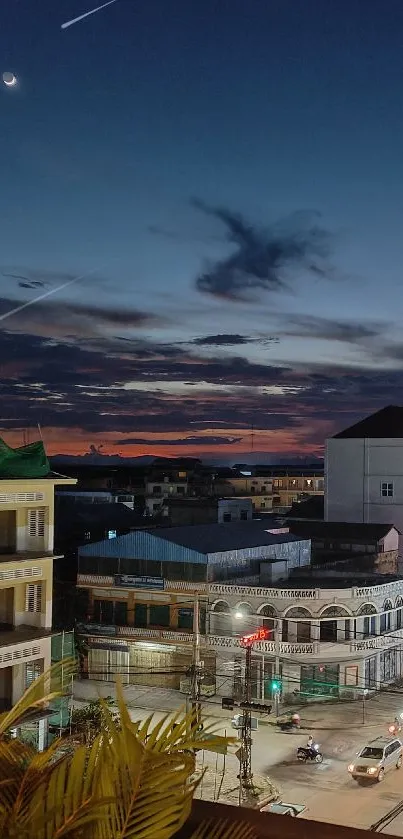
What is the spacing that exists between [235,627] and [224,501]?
18298mm

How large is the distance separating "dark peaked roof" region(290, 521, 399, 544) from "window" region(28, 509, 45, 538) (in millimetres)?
16035

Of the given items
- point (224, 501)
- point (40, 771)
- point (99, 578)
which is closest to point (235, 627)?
point (99, 578)

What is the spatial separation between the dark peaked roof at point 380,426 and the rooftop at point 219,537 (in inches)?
381

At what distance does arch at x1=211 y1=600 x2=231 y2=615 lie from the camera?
25.3m

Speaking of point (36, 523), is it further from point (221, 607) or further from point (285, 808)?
point (221, 607)

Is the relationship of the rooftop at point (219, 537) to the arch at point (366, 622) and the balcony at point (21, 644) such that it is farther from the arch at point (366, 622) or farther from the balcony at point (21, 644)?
the balcony at point (21, 644)

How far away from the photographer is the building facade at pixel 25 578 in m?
16.8

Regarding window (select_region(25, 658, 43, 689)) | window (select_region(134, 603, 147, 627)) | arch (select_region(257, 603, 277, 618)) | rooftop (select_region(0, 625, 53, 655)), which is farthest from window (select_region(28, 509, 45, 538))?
arch (select_region(257, 603, 277, 618))

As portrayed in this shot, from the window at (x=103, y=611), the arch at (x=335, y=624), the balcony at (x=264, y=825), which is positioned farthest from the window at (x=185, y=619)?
A: the balcony at (x=264, y=825)

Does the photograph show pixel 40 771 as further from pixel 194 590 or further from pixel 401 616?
pixel 401 616

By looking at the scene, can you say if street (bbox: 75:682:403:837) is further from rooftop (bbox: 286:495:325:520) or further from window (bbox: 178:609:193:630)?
rooftop (bbox: 286:495:325:520)

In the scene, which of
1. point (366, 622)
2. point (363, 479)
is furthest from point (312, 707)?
point (363, 479)

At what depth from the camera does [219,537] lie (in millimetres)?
28094

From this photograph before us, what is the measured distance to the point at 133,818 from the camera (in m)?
2.28
